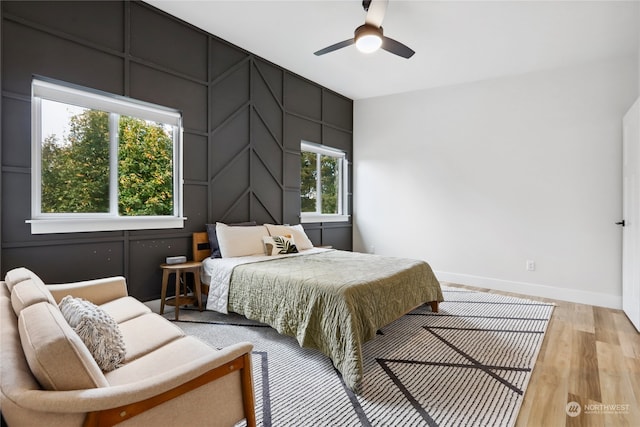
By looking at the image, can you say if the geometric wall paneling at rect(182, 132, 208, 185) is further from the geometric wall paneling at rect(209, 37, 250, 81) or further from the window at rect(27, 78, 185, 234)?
the geometric wall paneling at rect(209, 37, 250, 81)

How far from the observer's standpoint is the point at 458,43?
3.57m

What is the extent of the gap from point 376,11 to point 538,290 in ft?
12.3

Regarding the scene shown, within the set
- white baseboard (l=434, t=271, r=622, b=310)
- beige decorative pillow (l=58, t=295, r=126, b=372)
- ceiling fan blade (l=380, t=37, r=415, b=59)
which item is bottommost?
white baseboard (l=434, t=271, r=622, b=310)

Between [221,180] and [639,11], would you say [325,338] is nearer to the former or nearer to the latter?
[221,180]

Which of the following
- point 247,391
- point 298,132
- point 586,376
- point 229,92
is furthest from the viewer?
point 298,132

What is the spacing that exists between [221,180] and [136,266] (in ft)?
4.13

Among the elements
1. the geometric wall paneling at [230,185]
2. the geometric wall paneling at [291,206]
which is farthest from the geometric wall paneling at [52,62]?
the geometric wall paneling at [291,206]

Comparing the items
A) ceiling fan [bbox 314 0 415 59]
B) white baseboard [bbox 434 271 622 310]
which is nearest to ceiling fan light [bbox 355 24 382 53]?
ceiling fan [bbox 314 0 415 59]

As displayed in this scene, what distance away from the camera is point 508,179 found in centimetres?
437

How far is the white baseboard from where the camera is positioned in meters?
3.75

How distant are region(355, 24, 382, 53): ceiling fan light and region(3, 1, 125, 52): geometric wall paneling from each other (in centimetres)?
207

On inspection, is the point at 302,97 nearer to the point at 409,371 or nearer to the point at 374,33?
the point at 374,33

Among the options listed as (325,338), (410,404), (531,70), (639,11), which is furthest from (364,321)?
(531,70)

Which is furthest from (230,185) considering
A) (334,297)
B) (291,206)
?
(334,297)
